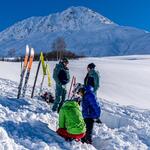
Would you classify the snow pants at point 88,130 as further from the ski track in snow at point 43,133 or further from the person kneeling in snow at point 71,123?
the person kneeling in snow at point 71,123

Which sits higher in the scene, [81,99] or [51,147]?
[81,99]

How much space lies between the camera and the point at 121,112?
1795 cm

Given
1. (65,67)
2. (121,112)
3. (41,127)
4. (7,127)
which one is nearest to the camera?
(7,127)

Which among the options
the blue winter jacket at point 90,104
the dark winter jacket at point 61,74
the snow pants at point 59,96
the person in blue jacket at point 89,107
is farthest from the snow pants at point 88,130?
the dark winter jacket at point 61,74

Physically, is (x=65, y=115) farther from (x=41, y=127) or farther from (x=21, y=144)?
(x=21, y=144)

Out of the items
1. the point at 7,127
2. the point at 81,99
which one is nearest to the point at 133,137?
the point at 81,99

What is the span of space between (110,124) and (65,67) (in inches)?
94.7

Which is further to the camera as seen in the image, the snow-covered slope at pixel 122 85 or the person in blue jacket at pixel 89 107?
the snow-covered slope at pixel 122 85

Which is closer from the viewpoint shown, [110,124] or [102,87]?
[110,124]

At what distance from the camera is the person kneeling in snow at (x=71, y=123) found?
10586 millimetres

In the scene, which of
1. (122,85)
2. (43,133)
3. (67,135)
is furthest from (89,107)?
(122,85)

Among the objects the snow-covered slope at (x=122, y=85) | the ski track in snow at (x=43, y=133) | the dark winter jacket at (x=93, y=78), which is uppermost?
the dark winter jacket at (x=93, y=78)

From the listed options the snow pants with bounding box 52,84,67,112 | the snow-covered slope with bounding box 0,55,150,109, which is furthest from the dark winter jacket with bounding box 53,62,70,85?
the snow-covered slope with bounding box 0,55,150,109

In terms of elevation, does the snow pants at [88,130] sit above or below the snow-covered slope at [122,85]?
above
